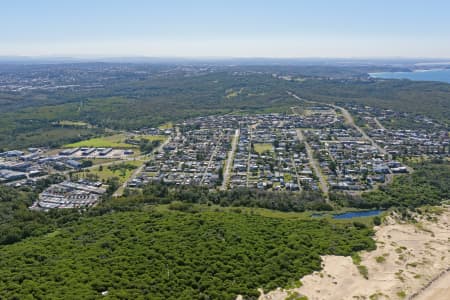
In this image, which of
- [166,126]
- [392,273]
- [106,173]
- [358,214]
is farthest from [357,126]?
[392,273]

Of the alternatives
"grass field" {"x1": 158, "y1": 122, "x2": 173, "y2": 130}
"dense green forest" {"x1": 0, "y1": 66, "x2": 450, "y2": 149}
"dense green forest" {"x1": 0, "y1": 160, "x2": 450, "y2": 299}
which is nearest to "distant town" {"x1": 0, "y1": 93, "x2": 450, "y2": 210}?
"grass field" {"x1": 158, "y1": 122, "x2": 173, "y2": 130}

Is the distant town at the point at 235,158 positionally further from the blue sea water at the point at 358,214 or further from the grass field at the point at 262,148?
the blue sea water at the point at 358,214

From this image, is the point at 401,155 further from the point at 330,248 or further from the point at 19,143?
the point at 19,143

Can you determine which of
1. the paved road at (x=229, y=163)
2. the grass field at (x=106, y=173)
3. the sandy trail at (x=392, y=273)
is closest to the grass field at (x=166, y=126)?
the paved road at (x=229, y=163)

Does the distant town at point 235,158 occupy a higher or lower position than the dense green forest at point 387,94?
lower

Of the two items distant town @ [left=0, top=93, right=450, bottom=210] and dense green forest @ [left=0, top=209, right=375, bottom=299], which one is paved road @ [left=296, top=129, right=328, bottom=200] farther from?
dense green forest @ [left=0, top=209, right=375, bottom=299]

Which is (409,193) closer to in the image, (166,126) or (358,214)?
(358,214)

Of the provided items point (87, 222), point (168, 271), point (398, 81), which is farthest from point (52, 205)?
point (398, 81)
